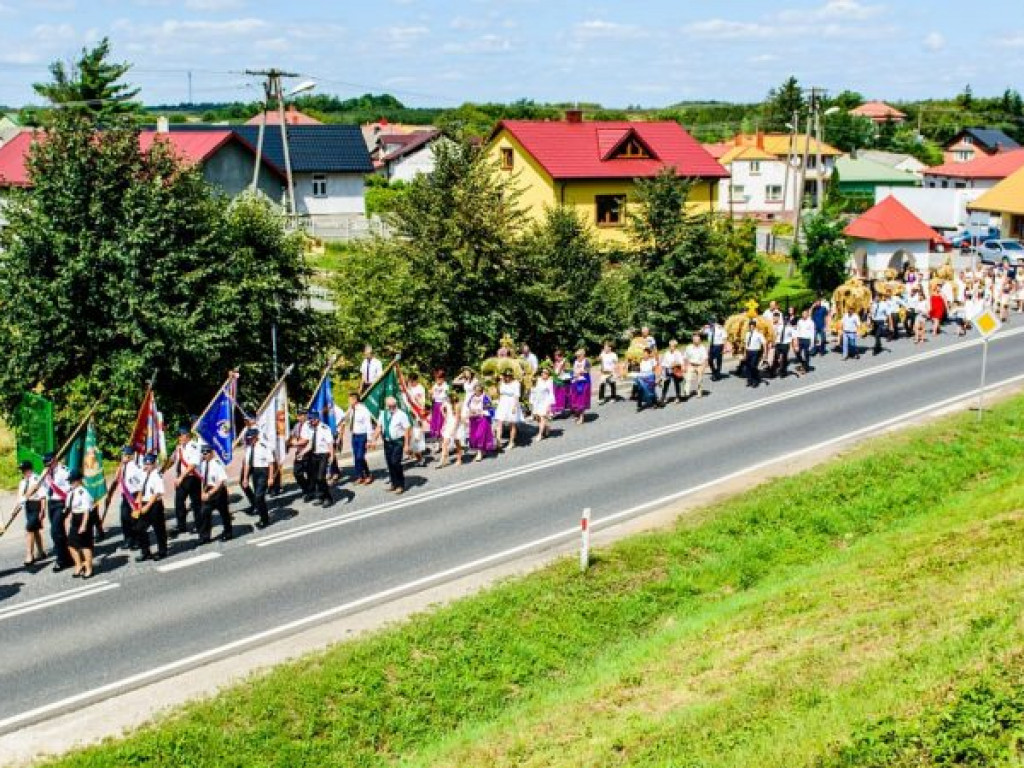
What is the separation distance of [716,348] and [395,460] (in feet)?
34.4

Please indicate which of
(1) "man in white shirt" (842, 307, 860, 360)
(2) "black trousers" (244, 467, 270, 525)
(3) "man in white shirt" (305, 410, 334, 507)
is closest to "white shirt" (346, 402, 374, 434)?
(3) "man in white shirt" (305, 410, 334, 507)

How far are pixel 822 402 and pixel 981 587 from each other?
13.8 m

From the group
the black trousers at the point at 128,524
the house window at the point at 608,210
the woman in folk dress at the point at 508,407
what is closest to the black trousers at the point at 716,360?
the woman in folk dress at the point at 508,407

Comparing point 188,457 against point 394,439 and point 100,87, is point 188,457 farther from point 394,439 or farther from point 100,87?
point 100,87

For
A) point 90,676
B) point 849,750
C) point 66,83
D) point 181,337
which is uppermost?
point 66,83

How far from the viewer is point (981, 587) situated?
37.3 feet

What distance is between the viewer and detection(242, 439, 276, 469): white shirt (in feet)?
57.7

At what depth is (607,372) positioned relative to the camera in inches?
1001

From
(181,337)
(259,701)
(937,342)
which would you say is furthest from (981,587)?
(937,342)

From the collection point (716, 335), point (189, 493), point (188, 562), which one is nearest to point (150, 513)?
point (188, 562)

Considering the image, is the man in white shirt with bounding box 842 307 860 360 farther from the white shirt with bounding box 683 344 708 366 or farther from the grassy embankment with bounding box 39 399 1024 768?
the grassy embankment with bounding box 39 399 1024 768

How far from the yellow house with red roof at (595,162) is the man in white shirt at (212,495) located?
33.4 metres

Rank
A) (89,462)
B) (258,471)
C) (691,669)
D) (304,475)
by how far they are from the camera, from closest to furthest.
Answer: (691,669) → (89,462) → (258,471) → (304,475)

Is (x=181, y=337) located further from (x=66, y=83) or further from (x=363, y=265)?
(x=66, y=83)
